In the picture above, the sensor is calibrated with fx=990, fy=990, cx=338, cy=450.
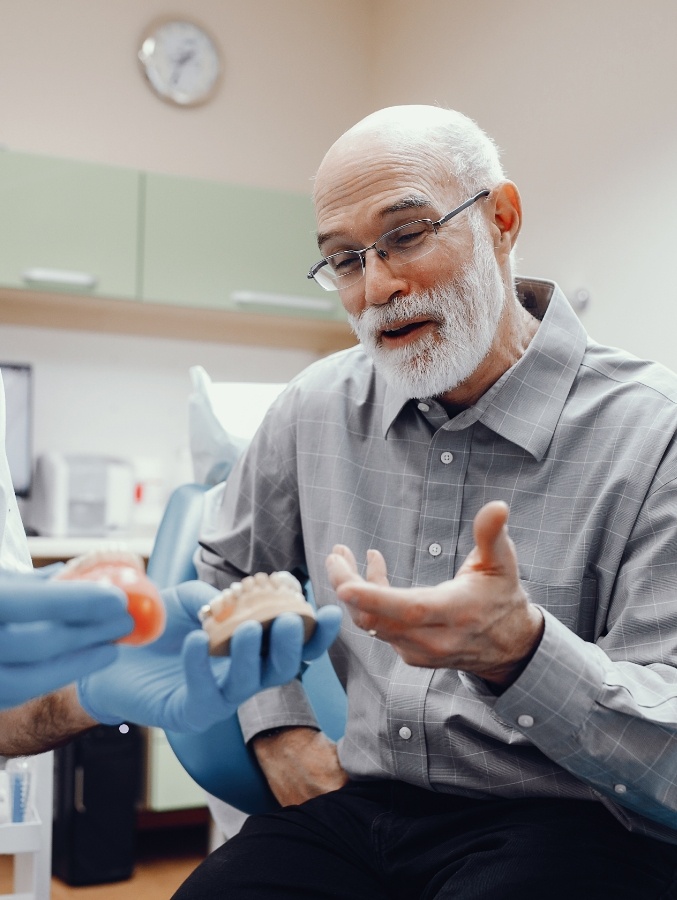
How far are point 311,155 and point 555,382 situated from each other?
249 cm

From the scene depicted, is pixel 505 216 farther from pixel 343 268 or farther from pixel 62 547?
pixel 62 547

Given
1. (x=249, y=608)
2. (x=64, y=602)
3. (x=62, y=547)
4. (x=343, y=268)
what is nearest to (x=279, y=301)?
(x=62, y=547)

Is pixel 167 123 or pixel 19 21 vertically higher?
pixel 19 21

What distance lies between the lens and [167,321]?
326cm

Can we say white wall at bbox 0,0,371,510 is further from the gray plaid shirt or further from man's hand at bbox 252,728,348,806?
man's hand at bbox 252,728,348,806

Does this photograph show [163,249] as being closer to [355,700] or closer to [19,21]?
[19,21]

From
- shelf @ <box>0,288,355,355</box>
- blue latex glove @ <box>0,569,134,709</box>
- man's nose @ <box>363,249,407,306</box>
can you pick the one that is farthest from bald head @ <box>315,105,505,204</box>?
shelf @ <box>0,288,355,355</box>

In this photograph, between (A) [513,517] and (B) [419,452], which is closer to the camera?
(A) [513,517]

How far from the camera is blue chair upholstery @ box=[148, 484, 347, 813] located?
1.27 metres

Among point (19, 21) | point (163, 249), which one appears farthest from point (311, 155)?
point (19, 21)

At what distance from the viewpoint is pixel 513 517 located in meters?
1.19

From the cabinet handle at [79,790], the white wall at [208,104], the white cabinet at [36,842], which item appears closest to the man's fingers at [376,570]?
the white cabinet at [36,842]

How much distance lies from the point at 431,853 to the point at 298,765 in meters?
0.26

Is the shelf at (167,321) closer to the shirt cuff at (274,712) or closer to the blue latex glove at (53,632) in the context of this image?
the shirt cuff at (274,712)
